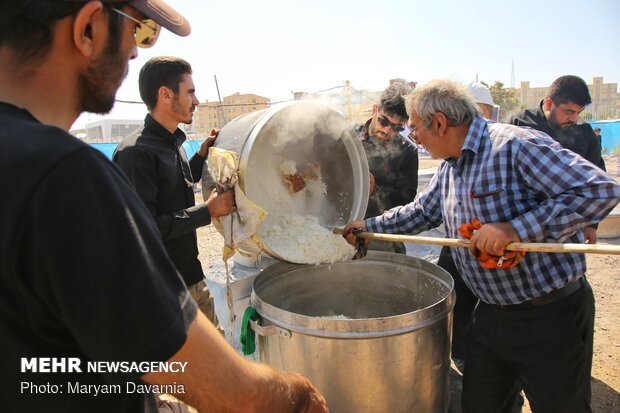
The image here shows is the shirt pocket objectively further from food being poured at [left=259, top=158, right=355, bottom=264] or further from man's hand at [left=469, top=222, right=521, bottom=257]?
food being poured at [left=259, top=158, right=355, bottom=264]

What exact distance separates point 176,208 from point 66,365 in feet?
6.26

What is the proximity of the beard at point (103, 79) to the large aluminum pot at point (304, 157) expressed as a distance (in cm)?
129

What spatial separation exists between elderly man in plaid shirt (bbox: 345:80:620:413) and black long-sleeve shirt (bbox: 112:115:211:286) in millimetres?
1389

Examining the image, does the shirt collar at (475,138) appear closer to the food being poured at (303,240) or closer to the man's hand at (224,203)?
the food being poured at (303,240)

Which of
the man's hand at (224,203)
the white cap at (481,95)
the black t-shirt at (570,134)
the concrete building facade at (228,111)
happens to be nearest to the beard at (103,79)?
the man's hand at (224,203)

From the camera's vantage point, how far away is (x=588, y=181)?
68.0 inches

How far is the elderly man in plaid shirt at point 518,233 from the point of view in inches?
70.4

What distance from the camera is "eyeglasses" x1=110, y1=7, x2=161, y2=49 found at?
1.02 metres

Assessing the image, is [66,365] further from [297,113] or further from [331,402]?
[297,113]

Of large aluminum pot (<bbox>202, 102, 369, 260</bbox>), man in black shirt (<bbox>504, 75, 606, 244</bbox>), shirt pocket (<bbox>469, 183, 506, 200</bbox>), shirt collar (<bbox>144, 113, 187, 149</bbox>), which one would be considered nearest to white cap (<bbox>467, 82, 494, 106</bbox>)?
man in black shirt (<bbox>504, 75, 606, 244</bbox>)

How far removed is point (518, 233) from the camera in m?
1.80

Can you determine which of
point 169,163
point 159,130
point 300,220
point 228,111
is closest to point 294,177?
point 300,220

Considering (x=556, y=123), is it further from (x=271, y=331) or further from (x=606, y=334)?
(x=271, y=331)

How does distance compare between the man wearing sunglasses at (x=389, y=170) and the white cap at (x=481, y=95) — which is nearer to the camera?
the man wearing sunglasses at (x=389, y=170)
